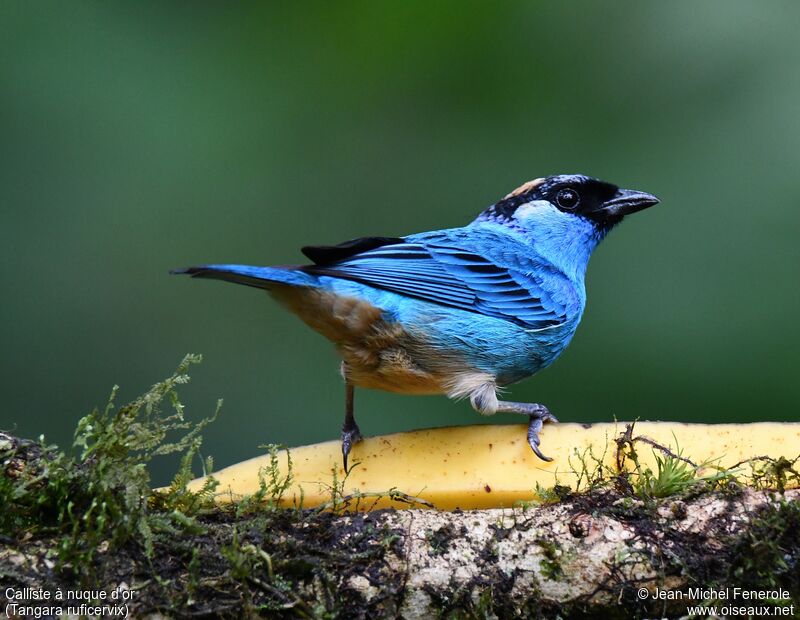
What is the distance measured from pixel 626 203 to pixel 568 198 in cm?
25

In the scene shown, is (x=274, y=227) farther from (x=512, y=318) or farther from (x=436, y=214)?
(x=512, y=318)

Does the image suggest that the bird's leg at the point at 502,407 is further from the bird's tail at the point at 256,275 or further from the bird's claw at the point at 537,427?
the bird's tail at the point at 256,275

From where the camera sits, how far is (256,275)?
10.2 feet

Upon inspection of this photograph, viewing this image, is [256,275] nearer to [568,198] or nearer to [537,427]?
[537,427]

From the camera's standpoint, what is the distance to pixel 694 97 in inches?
179

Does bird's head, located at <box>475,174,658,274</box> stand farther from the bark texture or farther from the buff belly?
the bark texture

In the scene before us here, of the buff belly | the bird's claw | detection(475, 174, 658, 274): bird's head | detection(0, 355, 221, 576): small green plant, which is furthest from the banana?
detection(475, 174, 658, 274): bird's head

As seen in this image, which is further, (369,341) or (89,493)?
(369,341)

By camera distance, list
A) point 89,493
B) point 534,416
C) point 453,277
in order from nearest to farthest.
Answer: point 89,493 < point 534,416 < point 453,277

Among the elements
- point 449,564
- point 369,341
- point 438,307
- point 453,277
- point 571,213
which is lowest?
point 449,564

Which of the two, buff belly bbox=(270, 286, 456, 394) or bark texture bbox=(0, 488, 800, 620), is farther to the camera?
buff belly bbox=(270, 286, 456, 394)

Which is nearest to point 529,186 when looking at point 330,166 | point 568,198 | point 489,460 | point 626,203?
point 568,198

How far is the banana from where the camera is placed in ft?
9.02

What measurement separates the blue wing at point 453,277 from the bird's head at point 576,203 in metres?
0.33
